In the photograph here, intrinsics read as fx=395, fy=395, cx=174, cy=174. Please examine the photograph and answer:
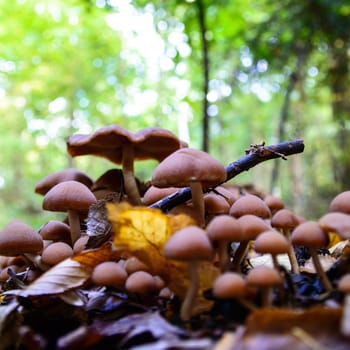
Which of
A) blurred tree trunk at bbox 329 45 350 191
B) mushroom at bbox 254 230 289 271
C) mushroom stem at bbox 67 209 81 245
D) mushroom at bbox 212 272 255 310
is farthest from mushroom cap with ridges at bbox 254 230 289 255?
blurred tree trunk at bbox 329 45 350 191

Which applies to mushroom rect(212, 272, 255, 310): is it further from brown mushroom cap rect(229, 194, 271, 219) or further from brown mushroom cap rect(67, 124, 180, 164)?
brown mushroom cap rect(67, 124, 180, 164)

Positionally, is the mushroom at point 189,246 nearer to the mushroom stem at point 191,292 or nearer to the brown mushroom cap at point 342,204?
the mushroom stem at point 191,292

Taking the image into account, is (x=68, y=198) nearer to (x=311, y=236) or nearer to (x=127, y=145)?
(x=127, y=145)

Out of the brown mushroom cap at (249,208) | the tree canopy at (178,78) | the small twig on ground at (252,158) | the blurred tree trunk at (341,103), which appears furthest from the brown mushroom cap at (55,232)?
the blurred tree trunk at (341,103)

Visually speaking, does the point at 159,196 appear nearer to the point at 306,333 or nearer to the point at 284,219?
the point at 284,219

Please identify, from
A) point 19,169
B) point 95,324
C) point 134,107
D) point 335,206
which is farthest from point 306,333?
point 19,169
